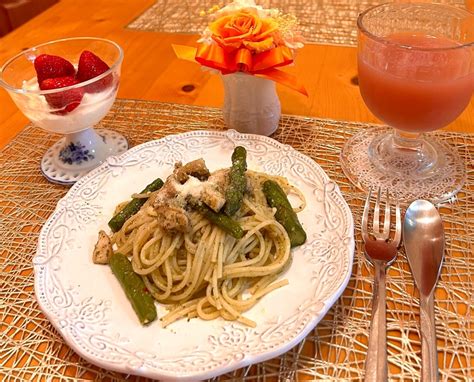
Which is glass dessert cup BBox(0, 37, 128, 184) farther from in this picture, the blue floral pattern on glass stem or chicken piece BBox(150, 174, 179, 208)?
chicken piece BBox(150, 174, 179, 208)

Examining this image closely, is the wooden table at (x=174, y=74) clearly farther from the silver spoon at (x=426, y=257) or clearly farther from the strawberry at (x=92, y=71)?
the silver spoon at (x=426, y=257)

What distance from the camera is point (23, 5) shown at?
3.59 meters

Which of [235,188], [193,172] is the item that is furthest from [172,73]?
[235,188]

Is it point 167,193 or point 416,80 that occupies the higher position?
point 416,80

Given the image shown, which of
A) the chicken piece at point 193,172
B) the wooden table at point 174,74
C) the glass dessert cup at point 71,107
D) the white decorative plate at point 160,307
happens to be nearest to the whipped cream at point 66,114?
the glass dessert cup at point 71,107

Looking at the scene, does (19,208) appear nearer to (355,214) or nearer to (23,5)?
(355,214)

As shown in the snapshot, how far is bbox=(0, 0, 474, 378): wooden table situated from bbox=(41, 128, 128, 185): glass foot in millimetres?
282

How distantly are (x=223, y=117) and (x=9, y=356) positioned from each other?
107cm

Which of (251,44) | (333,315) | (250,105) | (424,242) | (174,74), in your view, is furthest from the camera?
(174,74)

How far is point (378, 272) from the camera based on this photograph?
3.73 ft

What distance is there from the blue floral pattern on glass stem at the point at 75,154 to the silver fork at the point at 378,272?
99 cm

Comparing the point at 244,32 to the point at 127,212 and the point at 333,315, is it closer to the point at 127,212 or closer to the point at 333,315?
the point at 127,212

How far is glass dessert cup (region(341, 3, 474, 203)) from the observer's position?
4.29 feet

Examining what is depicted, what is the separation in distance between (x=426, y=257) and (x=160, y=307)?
27.0 inches
